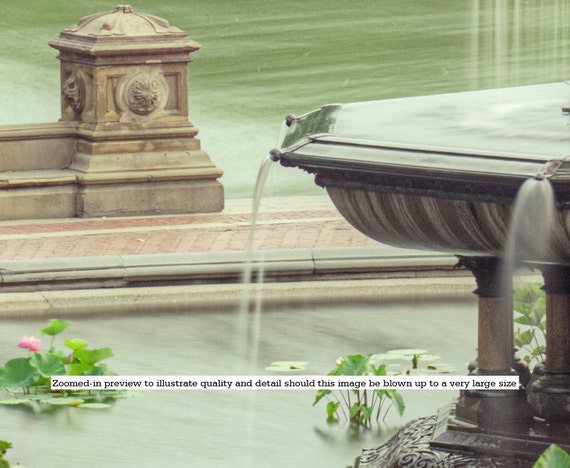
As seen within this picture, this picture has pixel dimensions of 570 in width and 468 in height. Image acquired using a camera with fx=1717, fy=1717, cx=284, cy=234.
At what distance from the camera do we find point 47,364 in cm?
825

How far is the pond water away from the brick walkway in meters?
1.71

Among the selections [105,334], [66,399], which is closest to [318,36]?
[105,334]

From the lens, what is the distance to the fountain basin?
5.39m

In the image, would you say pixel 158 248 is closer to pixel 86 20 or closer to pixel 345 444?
pixel 86 20

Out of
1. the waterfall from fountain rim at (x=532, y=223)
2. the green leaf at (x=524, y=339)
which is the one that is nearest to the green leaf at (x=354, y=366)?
the green leaf at (x=524, y=339)

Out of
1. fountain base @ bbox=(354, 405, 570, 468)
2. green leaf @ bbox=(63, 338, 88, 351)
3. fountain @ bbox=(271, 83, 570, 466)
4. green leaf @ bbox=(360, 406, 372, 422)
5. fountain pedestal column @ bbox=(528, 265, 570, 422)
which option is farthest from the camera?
green leaf @ bbox=(63, 338, 88, 351)

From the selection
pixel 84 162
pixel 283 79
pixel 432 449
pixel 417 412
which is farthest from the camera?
pixel 283 79

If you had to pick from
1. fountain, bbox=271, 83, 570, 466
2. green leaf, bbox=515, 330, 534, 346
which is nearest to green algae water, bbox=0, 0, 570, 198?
green leaf, bbox=515, 330, 534, 346

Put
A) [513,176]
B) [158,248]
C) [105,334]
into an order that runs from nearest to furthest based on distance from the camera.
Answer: [513,176]
[105,334]
[158,248]

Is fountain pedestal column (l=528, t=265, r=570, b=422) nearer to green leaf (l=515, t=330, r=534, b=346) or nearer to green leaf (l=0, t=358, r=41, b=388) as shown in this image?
green leaf (l=515, t=330, r=534, b=346)

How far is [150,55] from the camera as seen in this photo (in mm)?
14750

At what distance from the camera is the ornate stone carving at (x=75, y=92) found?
1498cm

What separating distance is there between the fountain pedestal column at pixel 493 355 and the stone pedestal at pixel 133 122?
8688mm

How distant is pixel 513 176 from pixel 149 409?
138 inches
